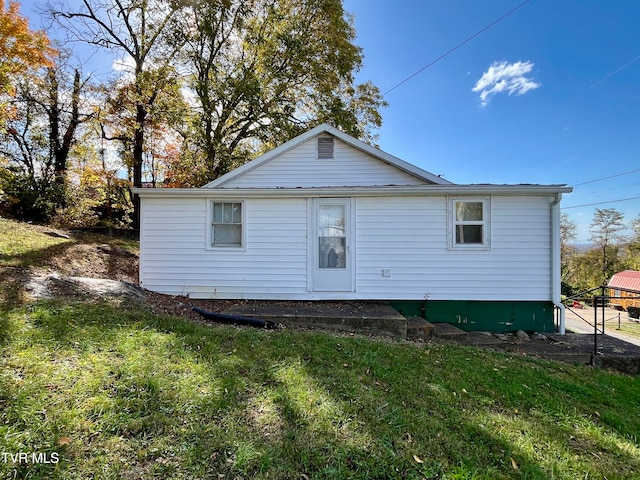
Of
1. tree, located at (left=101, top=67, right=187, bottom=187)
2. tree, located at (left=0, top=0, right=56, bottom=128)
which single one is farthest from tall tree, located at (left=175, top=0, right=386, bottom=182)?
tree, located at (left=0, top=0, right=56, bottom=128)

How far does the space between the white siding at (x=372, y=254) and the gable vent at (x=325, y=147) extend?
254 centimetres

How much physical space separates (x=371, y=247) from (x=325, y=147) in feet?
11.7

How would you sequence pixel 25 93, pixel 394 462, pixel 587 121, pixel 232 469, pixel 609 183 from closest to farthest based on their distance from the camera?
pixel 232 469 < pixel 394 462 < pixel 25 93 < pixel 587 121 < pixel 609 183

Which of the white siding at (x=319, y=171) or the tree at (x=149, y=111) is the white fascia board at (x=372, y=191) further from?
the tree at (x=149, y=111)

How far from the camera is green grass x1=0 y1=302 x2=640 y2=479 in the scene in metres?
1.96

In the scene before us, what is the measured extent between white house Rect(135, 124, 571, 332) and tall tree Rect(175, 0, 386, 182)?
7.42 metres

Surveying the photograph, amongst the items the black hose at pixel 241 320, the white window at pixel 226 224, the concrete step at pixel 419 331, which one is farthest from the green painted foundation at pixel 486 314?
the white window at pixel 226 224

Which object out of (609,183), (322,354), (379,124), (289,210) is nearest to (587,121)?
(609,183)

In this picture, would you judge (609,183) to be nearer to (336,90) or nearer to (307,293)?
(336,90)

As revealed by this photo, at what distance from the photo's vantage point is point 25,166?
14180 millimetres

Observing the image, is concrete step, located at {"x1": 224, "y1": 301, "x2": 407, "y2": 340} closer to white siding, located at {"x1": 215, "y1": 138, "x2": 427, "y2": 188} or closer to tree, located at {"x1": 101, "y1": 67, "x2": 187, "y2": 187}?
white siding, located at {"x1": 215, "y1": 138, "x2": 427, "y2": 188}

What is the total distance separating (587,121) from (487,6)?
20076 millimetres

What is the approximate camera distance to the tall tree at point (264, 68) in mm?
13336

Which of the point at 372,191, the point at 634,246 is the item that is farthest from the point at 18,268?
the point at 634,246
